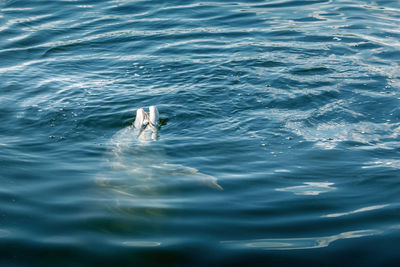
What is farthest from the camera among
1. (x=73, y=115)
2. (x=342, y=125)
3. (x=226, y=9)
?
(x=226, y=9)

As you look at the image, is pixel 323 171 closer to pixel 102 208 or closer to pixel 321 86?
pixel 102 208

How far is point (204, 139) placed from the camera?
6.37 meters

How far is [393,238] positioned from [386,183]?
1.25 metres

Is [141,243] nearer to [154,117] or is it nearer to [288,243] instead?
[288,243]

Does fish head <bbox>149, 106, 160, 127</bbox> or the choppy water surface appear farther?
fish head <bbox>149, 106, 160, 127</bbox>

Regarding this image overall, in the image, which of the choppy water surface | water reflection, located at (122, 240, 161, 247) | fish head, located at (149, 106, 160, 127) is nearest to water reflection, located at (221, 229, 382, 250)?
the choppy water surface

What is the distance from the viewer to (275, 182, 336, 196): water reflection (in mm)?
4750

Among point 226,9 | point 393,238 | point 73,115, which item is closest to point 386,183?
point 393,238

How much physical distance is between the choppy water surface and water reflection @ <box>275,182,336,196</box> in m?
0.03

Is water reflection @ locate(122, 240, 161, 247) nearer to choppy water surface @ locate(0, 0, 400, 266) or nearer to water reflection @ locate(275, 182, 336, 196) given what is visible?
choppy water surface @ locate(0, 0, 400, 266)

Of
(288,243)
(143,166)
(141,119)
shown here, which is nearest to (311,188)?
(288,243)

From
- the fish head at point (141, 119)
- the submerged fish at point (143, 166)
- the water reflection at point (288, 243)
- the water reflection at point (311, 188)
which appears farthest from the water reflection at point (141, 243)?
Answer: the fish head at point (141, 119)

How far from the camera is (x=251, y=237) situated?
12.7 feet

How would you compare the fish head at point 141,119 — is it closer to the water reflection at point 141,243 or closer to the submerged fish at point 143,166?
the submerged fish at point 143,166
